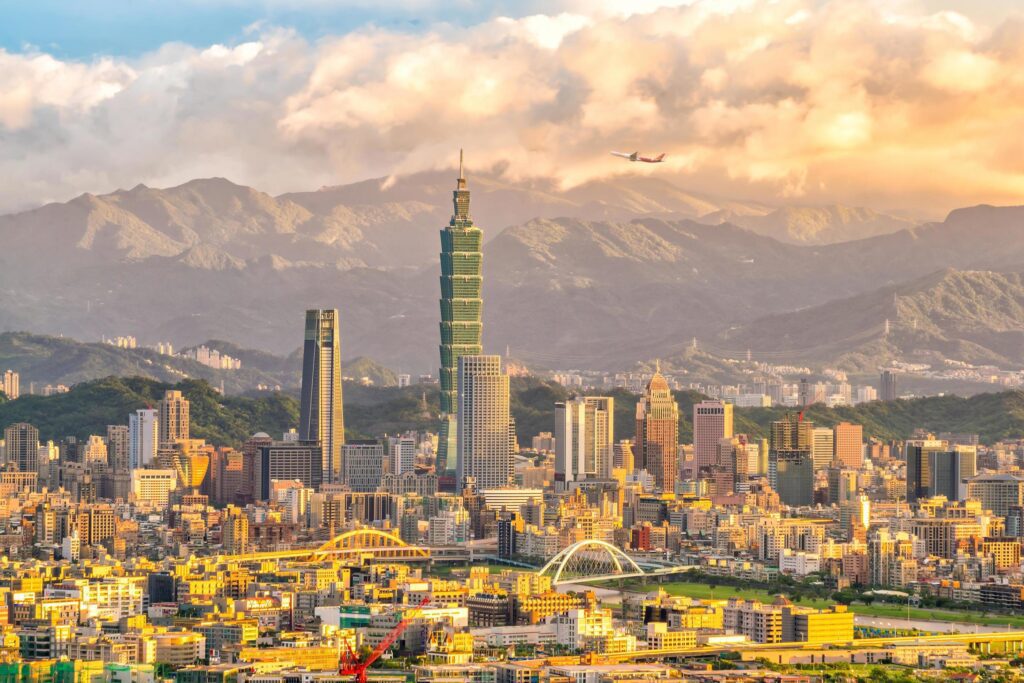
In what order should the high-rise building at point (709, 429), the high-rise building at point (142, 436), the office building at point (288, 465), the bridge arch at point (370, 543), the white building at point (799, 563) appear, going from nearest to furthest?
the white building at point (799, 563) < the bridge arch at point (370, 543) < the office building at point (288, 465) < the high-rise building at point (142, 436) < the high-rise building at point (709, 429)

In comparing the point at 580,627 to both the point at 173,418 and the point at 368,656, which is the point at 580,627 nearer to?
the point at 368,656

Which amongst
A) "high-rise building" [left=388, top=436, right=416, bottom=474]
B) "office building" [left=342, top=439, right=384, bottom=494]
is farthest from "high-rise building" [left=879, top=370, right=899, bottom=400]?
"office building" [left=342, top=439, right=384, bottom=494]

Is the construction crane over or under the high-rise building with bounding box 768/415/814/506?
under

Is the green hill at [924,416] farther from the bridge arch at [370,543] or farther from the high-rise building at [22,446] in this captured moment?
the bridge arch at [370,543]

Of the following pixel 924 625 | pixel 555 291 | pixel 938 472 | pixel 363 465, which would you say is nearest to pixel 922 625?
pixel 924 625

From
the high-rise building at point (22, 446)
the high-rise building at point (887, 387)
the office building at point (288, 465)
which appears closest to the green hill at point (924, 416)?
the high-rise building at point (887, 387)

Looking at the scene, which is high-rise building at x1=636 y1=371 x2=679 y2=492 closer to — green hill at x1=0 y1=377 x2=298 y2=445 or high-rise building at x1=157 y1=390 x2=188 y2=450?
green hill at x1=0 y1=377 x2=298 y2=445

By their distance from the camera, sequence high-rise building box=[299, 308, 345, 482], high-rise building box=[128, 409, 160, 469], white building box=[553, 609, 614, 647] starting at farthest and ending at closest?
high-rise building box=[299, 308, 345, 482] → high-rise building box=[128, 409, 160, 469] → white building box=[553, 609, 614, 647]

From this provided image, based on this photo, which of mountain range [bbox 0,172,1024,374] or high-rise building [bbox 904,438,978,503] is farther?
mountain range [bbox 0,172,1024,374]
